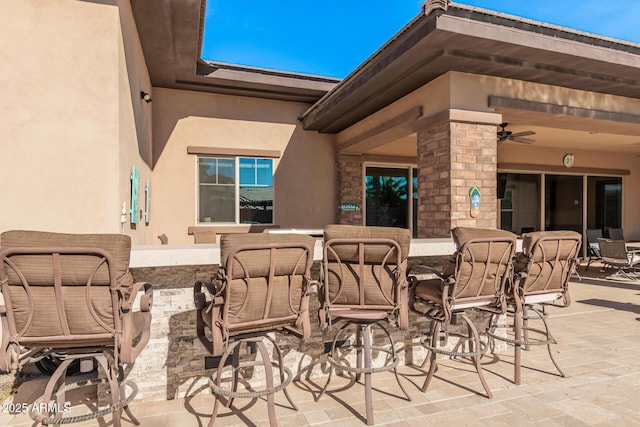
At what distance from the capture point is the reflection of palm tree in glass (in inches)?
342

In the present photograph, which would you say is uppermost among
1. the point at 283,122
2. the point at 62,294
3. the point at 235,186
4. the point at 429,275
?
the point at 283,122

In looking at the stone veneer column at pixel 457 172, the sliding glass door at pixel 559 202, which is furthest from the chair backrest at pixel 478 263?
the sliding glass door at pixel 559 202

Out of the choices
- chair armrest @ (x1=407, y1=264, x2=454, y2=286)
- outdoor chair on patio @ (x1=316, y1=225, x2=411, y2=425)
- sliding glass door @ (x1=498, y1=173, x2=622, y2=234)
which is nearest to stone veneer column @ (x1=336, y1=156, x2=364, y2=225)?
sliding glass door @ (x1=498, y1=173, x2=622, y2=234)

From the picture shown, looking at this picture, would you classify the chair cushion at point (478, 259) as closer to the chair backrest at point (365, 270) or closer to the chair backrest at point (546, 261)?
the chair backrest at point (546, 261)

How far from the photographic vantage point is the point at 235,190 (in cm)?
754

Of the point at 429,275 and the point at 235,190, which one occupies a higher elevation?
the point at 235,190

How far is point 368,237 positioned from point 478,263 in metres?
0.87

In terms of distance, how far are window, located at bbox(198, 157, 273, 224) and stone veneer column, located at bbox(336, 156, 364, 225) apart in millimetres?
1520

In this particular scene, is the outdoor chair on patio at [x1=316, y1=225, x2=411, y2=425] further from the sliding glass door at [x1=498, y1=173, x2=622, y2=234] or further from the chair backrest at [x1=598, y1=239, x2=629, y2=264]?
the sliding glass door at [x1=498, y1=173, x2=622, y2=234]

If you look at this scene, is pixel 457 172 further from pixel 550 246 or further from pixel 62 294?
pixel 62 294

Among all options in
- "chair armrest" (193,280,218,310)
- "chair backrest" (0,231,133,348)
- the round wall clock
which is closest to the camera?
"chair backrest" (0,231,133,348)

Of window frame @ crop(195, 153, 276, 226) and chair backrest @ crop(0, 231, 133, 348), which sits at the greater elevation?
window frame @ crop(195, 153, 276, 226)

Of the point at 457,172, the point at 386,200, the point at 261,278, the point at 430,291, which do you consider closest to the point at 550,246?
the point at 430,291

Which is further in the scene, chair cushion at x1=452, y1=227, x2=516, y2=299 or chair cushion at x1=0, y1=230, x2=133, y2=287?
chair cushion at x1=452, y1=227, x2=516, y2=299
